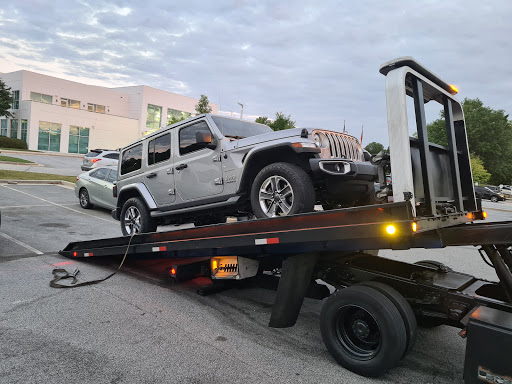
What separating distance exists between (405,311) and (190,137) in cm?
370

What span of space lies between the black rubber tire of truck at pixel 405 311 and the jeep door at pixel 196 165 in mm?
2404

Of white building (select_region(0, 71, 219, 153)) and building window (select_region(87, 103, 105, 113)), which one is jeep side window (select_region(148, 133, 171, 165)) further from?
building window (select_region(87, 103, 105, 113))

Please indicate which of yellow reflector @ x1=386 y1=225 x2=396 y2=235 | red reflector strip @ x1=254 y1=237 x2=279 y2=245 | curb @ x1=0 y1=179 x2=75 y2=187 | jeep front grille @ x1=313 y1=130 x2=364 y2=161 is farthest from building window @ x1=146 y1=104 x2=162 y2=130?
yellow reflector @ x1=386 y1=225 x2=396 y2=235

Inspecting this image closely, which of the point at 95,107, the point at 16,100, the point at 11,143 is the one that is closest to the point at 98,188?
the point at 11,143

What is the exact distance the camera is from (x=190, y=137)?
18.3ft

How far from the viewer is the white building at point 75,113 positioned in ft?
135

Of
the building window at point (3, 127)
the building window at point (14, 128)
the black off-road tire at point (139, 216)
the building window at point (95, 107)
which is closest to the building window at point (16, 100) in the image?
the building window at point (14, 128)

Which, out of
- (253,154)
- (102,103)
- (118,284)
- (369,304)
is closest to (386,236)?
(369,304)

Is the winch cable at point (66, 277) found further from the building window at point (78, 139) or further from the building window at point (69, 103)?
the building window at point (69, 103)

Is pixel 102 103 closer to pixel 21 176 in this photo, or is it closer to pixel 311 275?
Answer: pixel 21 176

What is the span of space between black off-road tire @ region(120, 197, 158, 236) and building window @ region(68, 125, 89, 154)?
1621 inches

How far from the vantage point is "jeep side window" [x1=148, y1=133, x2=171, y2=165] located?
5949mm

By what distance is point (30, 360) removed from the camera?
127 inches

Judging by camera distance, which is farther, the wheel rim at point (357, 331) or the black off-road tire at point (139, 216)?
the black off-road tire at point (139, 216)
